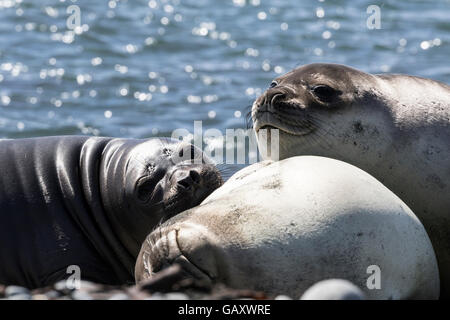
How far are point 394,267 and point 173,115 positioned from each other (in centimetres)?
756

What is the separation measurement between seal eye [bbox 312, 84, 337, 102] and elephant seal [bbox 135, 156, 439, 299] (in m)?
0.64

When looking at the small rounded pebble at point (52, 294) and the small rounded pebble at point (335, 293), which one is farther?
the small rounded pebble at point (52, 294)

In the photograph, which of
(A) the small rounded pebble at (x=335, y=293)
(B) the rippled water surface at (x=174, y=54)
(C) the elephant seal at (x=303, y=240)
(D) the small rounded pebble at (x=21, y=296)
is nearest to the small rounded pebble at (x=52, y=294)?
(D) the small rounded pebble at (x=21, y=296)

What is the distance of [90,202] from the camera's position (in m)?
6.60

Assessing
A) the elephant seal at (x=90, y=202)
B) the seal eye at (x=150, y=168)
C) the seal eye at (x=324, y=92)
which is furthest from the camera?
the seal eye at (x=150, y=168)

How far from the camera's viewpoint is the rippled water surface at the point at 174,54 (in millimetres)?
12227

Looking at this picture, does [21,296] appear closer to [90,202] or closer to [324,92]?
[324,92]

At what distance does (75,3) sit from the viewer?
18312mm

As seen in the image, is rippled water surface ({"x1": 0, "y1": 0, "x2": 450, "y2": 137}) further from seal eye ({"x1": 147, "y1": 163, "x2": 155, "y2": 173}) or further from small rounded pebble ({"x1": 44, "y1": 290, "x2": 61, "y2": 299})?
small rounded pebble ({"x1": 44, "y1": 290, "x2": 61, "y2": 299})

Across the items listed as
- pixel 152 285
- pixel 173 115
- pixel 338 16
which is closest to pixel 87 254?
pixel 152 285

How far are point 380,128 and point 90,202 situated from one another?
2076 millimetres

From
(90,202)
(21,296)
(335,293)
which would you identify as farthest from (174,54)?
(335,293)

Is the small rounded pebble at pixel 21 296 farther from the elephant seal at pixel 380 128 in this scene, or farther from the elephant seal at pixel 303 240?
the elephant seal at pixel 380 128

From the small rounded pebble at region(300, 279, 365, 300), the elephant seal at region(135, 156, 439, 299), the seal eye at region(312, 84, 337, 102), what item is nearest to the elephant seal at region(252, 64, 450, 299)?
the seal eye at region(312, 84, 337, 102)
